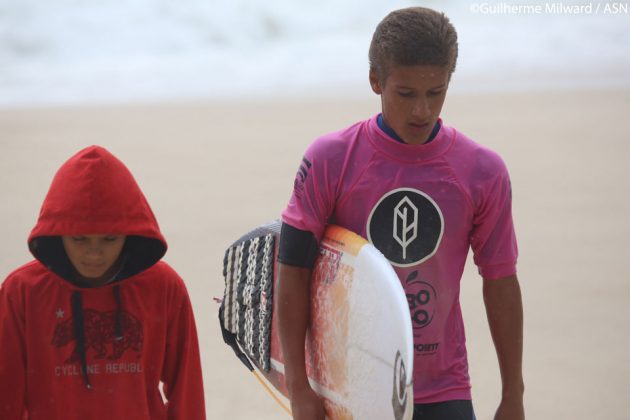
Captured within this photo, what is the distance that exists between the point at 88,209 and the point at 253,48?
1617 cm

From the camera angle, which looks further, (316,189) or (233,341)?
(233,341)

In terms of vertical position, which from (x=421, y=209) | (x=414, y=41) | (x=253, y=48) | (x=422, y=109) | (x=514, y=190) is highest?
Answer: (x=253, y=48)

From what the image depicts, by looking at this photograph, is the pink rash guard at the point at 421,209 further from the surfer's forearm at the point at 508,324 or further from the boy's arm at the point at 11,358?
the boy's arm at the point at 11,358

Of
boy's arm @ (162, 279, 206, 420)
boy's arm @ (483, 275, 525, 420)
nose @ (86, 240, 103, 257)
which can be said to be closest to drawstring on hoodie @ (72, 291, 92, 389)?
nose @ (86, 240, 103, 257)

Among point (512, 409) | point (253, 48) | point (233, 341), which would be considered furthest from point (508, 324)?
point (253, 48)

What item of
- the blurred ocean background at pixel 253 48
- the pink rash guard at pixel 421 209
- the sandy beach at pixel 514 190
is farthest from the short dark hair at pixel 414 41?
the blurred ocean background at pixel 253 48

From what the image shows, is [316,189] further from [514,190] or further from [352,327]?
[514,190]

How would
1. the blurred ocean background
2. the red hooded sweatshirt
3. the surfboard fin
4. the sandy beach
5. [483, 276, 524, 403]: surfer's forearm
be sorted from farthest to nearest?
the blurred ocean background
the sandy beach
the surfboard fin
[483, 276, 524, 403]: surfer's forearm
the red hooded sweatshirt

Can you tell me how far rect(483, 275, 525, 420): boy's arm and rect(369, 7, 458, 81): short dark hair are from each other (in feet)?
1.87

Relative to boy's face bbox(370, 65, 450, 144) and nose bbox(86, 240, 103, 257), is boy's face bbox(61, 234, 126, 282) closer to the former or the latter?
nose bbox(86, 240, 103, 257)

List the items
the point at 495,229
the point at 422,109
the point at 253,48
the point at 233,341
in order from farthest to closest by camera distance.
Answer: the point at 253,48
the point at 233,341
the point at 495,229
the point at 422,109

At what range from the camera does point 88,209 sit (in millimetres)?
2635

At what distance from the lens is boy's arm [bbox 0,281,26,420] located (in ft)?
8.50

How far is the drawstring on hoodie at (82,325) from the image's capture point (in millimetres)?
2637
